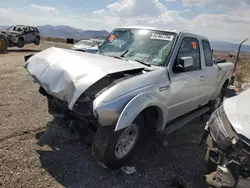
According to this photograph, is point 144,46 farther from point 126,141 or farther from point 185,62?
point 126,141

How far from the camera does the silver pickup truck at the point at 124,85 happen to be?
3.12m

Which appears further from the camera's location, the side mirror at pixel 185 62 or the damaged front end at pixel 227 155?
the side mirror at pixel 185 62

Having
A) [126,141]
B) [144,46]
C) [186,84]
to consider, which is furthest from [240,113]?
[144,46]

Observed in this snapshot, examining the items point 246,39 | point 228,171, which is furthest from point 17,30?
point 228,171

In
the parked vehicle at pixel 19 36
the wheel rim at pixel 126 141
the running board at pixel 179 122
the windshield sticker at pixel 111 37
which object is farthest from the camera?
the parked vehicle at pixel 19 36

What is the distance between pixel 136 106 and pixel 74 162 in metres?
1.32

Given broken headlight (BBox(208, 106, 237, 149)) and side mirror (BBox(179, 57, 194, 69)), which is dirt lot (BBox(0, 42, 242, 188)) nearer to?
broken headlight (BBox(208, 106, 237, 149))

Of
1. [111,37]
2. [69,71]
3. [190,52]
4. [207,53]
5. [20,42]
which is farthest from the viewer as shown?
[20,42]

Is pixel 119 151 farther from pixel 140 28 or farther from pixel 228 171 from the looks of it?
pixel 140 28

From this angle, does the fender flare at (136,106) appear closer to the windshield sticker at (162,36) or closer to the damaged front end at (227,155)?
the damaged front end at (227,155)

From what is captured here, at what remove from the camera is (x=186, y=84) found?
14.7 ft

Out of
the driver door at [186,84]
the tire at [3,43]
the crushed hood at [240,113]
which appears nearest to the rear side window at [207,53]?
the driver door at [186,84]

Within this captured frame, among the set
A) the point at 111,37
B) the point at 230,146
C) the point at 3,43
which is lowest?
the point at 3,43

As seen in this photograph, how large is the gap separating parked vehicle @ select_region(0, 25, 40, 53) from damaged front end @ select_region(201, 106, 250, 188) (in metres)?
15.8
